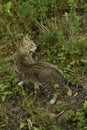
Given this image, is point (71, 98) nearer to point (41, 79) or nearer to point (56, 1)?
point (41, 79)

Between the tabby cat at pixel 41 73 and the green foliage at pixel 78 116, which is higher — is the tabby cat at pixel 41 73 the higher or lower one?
the higher one

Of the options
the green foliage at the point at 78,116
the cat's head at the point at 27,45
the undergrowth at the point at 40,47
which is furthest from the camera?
the cat's head at the point at 27,45

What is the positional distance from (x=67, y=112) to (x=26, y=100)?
0.62m

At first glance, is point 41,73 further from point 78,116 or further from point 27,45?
point 27,45

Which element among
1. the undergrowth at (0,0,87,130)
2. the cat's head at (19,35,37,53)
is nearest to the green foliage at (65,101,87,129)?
the undergrowth at (0,0,87,130)

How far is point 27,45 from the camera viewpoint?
588 centimetres

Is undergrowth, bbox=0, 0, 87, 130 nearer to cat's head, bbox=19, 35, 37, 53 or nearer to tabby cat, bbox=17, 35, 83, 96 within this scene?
cat's head, bbox=19, 35, 37, 53

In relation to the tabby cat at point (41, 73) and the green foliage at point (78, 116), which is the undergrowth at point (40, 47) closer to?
the green foliage at point (78, 116)

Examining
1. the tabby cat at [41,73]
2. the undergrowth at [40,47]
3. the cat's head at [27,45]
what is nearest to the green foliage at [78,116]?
the undergrowth at [40,47]

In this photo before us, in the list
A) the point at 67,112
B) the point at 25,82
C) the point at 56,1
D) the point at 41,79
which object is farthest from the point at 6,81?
the point at 56,1

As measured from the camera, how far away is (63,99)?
5.21m

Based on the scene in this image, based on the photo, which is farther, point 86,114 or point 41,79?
point 41,79

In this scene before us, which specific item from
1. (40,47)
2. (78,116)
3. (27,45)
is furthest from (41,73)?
(40,47)

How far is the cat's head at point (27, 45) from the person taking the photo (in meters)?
5.82
